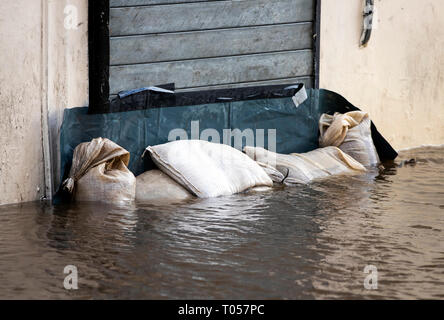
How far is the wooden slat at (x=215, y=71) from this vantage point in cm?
565

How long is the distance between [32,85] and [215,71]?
67.0 inches

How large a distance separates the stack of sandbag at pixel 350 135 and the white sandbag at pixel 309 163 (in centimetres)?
20

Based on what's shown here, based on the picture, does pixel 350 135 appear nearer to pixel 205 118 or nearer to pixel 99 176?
pixel 205 118

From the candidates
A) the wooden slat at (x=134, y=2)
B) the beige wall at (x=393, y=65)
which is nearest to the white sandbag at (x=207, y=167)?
the wooden slat at (x=134, y=2)

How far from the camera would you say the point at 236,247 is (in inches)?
157

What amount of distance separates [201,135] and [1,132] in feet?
5.67

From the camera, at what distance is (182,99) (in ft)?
19.6

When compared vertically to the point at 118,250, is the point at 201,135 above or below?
above

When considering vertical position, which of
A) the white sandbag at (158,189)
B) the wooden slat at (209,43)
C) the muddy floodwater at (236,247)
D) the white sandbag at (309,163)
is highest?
the wooden slat at (209,43)

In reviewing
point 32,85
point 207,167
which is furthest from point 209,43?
point 32,85

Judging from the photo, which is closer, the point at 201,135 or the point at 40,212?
the point at 40,212

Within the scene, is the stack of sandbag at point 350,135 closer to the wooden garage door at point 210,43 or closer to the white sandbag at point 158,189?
the wooden garage door at point 210,43
